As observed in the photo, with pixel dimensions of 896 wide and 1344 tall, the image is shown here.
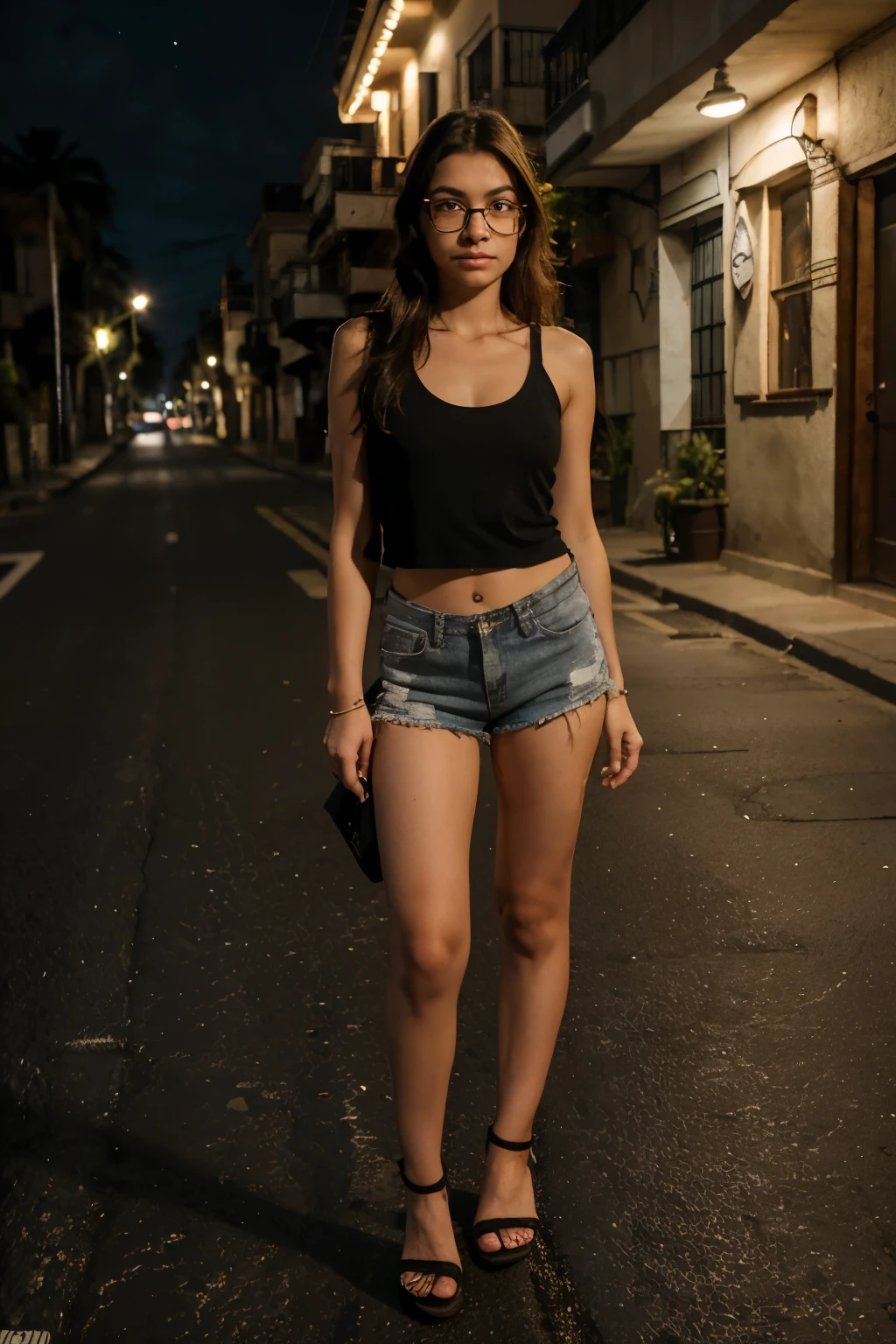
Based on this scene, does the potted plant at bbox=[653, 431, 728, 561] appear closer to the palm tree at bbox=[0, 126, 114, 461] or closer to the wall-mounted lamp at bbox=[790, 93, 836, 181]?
the wall-mounted lamp at bbox=[790, 93, 836, 181]

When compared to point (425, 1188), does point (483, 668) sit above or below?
above

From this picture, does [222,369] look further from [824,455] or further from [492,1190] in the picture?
[492,1190]

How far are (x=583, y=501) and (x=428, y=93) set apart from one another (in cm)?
2785

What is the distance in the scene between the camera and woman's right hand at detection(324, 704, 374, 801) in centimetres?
250

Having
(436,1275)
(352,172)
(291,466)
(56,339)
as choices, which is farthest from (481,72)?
(291,466)

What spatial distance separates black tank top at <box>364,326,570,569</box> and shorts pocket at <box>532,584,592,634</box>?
91mm

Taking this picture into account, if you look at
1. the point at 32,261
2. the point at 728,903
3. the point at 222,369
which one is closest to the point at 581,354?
the point at 728,903

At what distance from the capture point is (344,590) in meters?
2.57

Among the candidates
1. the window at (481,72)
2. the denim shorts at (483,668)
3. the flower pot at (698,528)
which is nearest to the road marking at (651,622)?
the flower pot at (698,528)

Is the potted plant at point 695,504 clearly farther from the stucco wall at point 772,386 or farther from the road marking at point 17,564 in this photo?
the road marking at point 17,564

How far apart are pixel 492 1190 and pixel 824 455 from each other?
9.71 meters

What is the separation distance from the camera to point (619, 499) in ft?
63.0

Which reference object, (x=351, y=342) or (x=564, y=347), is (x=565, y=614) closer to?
(x=564, y=347)

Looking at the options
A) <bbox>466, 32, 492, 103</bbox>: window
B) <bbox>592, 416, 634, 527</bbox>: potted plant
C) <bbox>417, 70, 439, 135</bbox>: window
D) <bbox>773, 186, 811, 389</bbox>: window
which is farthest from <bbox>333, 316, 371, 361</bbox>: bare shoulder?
<bbox>417, 70, 439, 135</bbox>: window
